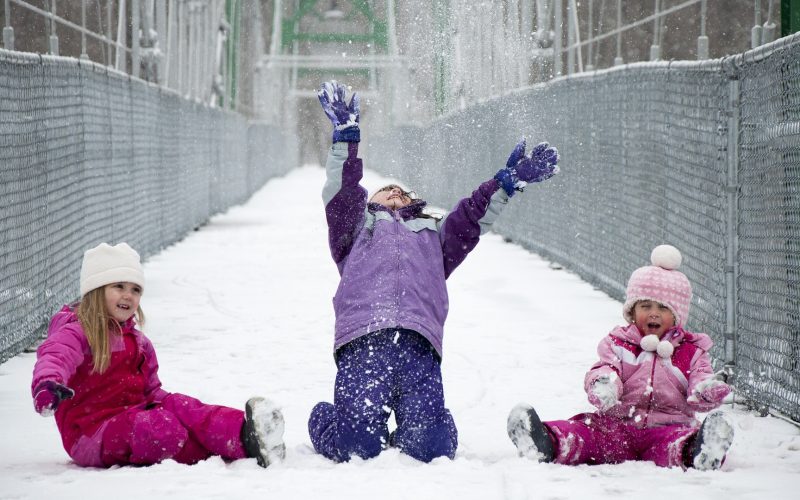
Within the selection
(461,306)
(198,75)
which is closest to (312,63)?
(198,75)

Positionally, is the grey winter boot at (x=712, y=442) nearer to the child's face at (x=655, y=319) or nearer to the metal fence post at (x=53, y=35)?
the child's face at (x=655, y=319)

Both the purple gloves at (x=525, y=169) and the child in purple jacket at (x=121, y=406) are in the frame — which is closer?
the child in purple jacket at (x=121, y=406)

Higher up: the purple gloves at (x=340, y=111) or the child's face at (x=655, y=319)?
the purple gloves at (x=340, y=111)

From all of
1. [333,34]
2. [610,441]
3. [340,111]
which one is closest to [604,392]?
[610,441]

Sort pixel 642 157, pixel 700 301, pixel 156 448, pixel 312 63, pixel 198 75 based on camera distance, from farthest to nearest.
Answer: pixel 312 63 < pixel 198 75 < pixel 642 157 < pixel 700 301 < pixel 156 448

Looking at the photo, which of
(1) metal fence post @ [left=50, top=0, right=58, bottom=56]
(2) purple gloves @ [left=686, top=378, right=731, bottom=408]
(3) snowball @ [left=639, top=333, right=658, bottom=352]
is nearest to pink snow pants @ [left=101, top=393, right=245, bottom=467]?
(3) snowball @ [left=639, top=333, right=658, bottom=352]

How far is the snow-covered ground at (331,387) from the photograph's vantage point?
13.6ft

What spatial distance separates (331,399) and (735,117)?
7.94 feet

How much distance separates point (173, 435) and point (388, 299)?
3.03 ft

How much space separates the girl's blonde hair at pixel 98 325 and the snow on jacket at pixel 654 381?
170 centimetres

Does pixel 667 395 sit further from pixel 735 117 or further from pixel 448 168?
pixel 448 168

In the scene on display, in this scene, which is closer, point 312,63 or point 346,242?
point 346,242

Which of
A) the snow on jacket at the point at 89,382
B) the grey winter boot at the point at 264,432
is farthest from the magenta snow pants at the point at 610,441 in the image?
the snow on jacket at the point at 89,382

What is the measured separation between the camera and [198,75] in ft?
78.2
